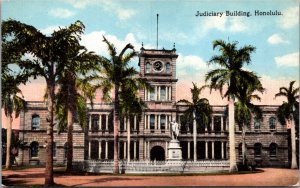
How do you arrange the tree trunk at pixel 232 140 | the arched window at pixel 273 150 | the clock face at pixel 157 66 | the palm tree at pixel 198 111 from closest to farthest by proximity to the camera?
the tree trunk at pixel 232 140 → the arched window at pixel 273 150 → the palm tree at pixel 198 111 → the clock face at pixel 157 66

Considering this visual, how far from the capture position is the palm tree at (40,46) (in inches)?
781

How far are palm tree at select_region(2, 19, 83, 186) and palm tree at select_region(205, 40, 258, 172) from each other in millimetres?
7324

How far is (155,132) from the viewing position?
117 ft

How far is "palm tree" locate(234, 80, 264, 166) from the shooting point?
2464 cm

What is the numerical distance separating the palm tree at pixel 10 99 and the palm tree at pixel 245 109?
11.1 meters

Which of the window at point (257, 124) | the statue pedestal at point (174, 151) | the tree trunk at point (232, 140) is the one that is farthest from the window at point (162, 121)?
the tree trunk at point (232, 140)

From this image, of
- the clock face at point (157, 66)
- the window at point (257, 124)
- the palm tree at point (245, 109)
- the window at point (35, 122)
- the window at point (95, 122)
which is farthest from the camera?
the clock face at point (157, 66)

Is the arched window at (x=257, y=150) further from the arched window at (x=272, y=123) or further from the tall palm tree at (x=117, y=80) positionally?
the tall palm tree at (x=117, y=80)

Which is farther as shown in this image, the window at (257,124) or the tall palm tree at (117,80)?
the window at (257,124)

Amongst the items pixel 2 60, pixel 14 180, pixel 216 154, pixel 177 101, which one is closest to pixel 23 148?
pixel 14 180

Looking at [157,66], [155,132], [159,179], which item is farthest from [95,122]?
[159,179]

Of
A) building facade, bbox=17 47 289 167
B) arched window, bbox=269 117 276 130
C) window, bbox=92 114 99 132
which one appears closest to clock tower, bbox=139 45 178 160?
building facade, bbox=17 47 289 167

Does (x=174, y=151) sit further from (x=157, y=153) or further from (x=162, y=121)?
(x=157, y=153)

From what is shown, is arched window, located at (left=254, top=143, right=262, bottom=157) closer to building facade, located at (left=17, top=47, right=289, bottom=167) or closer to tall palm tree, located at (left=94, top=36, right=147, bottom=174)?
building facade, located at (left=17, top=47, right=289, bottom=167)
